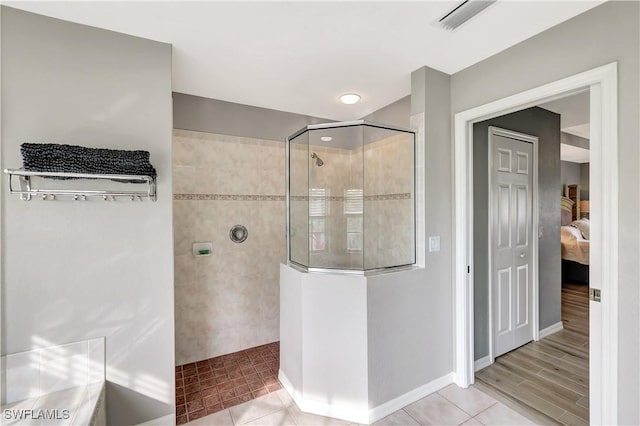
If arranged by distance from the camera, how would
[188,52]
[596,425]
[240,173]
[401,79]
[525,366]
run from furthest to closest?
[240,173], [525,366], [401,79], [188,52], [596,425]

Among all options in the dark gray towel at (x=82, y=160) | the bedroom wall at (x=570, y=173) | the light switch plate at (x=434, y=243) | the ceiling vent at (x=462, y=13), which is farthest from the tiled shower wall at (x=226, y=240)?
the bedroom wall at (x=570, y=173)

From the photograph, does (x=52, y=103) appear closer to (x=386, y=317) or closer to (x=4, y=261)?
(x=4, y=261)

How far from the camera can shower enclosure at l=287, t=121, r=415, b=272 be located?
7.57 ft

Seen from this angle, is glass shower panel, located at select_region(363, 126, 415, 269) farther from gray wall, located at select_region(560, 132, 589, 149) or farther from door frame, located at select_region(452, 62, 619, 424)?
gray wall, located at select_region(560, 132, 589, 149)

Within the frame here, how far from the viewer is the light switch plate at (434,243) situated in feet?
7.35

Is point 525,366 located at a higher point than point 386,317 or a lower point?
lower

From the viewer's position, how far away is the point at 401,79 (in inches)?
96.0

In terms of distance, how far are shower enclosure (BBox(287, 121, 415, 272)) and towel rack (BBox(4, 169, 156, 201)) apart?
1.14 m

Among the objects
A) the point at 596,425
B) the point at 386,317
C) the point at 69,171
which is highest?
the point at 69,171

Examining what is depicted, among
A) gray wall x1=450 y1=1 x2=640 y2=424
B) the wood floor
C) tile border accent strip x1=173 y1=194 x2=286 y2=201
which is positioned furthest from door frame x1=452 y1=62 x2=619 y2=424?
tile border accent strip x1=173 y1=194 x2=286 y2=201

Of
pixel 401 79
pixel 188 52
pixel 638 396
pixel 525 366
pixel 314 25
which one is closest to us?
pixel 638 396

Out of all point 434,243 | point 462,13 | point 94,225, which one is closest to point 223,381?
point 94,225

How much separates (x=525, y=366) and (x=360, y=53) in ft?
9.84

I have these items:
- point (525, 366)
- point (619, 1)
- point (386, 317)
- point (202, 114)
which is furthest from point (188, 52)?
point (525, 366)
